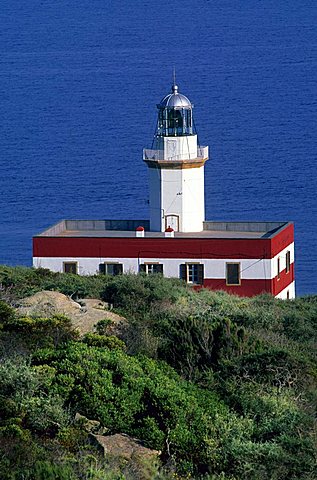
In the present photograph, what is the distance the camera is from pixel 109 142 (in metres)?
57.4

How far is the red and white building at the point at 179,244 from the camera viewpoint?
2681 centimetres

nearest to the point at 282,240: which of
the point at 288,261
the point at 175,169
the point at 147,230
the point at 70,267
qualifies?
the point at 288,261

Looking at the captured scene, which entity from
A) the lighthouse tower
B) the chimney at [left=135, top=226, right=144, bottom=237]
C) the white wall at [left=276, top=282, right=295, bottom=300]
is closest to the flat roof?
the chimney at [left=135, top=226, right=144, bottom=237]

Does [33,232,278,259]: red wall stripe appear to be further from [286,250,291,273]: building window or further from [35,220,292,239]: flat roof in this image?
[286,250,291,273]: building window

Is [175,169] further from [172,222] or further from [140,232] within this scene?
[140,232]

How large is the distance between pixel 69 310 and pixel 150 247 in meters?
12.9

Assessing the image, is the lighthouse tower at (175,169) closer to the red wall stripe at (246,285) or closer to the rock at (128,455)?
the red wall stripe at (246,285)

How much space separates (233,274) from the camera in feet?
88.3

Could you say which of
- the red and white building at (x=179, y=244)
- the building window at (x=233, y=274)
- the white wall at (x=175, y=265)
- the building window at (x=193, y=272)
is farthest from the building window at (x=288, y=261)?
the building window at (x=193, y=272)

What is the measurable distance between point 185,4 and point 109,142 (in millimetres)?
110921

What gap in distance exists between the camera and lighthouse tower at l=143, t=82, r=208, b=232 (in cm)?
2794

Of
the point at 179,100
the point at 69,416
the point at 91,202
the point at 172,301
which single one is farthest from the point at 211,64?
the point at 69,416

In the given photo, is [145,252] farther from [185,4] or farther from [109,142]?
[185,4]

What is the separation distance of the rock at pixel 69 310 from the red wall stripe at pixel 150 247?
38.1ft
